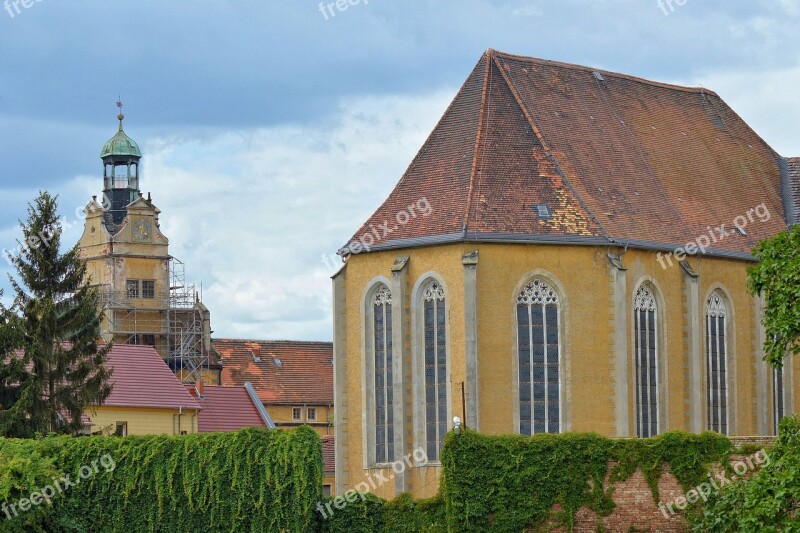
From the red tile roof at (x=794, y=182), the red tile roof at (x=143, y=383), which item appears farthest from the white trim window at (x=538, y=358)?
the red tile roof at (x=143, y=383)

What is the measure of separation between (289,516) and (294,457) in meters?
1.27

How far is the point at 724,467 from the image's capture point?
1379 inches

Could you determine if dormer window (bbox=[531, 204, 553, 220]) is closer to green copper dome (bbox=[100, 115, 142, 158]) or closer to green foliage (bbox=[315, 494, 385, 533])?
green foliage (bbox=[315, 494, 385, 533])

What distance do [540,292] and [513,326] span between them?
1161 millimetres

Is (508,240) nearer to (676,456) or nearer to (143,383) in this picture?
(676,456)

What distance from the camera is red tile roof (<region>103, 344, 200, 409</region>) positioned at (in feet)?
188

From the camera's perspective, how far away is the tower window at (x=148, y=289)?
91.6 meters

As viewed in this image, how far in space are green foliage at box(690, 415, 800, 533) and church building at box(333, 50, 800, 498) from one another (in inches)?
688

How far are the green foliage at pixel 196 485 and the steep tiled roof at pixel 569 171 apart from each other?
8305mm

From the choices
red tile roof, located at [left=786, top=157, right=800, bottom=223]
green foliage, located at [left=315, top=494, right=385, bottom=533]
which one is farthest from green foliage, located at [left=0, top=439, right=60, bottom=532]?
red tile roof, located at [left=786, top=157, right=800, bottom=223]

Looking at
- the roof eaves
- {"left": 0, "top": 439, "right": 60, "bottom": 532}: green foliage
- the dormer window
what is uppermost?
the dormer window

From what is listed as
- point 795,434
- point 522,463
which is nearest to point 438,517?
point 522,463

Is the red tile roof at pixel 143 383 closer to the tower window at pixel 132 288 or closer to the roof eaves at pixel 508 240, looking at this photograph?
the roof eaves at pixel 508 240

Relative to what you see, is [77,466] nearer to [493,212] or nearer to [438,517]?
[438,517]
